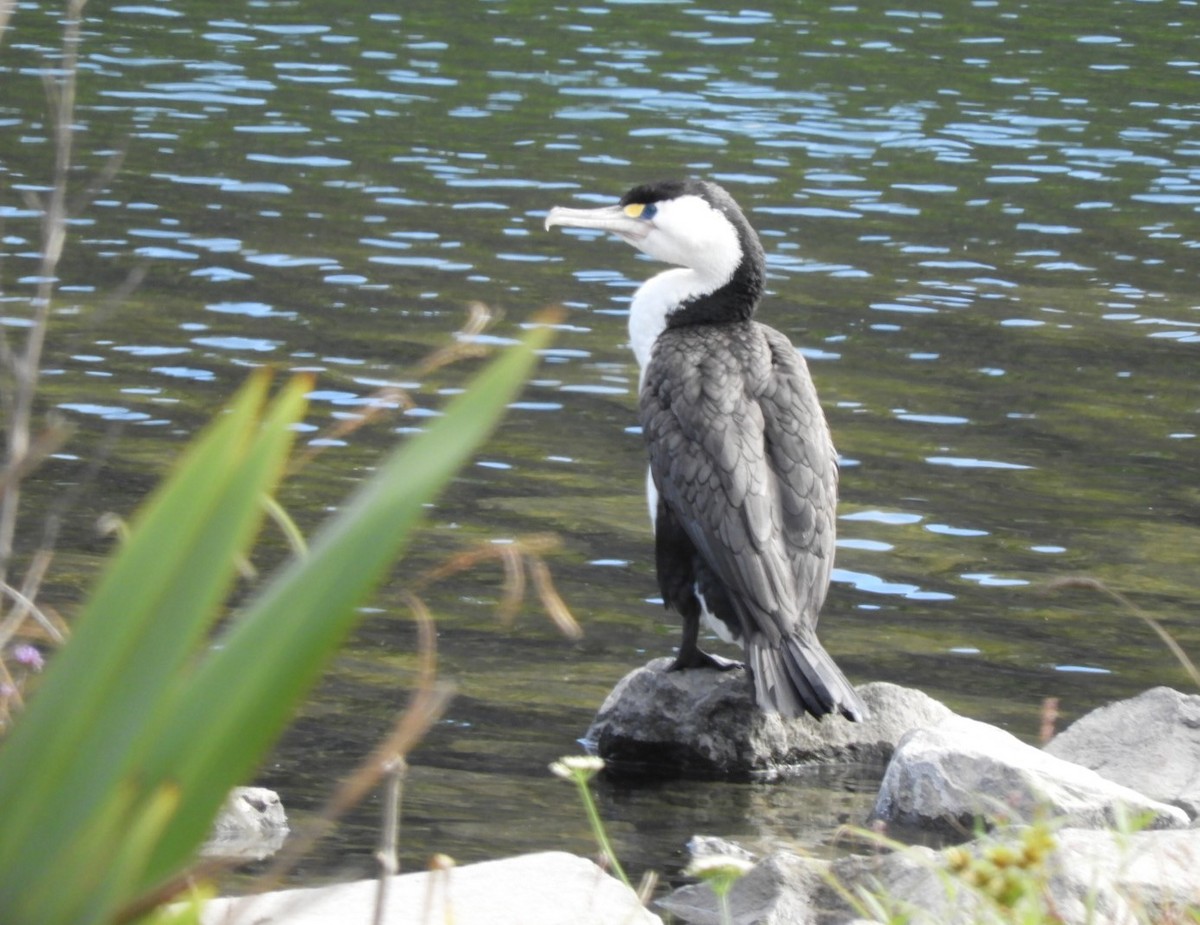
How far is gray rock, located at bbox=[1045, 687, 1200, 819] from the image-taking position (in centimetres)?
480

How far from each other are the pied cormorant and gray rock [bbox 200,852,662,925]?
120cm

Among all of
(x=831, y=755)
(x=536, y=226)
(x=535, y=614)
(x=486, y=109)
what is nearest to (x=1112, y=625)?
(x=831, y=755)

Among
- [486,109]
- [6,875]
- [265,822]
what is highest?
[6,875]

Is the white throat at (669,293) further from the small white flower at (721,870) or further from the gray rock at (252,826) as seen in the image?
the small white flower at (721,870)

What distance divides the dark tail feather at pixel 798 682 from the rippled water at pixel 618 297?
28cm

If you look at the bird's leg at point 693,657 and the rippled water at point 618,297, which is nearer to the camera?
the bird's leg at point 693,657

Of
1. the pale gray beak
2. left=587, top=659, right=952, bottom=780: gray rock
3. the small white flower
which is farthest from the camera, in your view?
the pale gray beak

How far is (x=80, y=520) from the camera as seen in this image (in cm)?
673

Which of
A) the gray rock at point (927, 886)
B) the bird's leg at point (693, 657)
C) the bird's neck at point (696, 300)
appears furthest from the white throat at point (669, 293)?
→ the gray rock at point (927, 886)

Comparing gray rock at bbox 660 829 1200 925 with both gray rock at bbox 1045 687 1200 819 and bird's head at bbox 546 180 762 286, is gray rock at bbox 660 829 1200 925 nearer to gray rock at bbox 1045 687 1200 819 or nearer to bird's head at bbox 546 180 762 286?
gray rock at bbox 1045 687 1200 819

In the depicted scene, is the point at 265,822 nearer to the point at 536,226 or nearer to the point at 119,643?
the point at 119,643

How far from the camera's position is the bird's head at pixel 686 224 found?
19.3 feet

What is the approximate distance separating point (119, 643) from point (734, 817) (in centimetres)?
384

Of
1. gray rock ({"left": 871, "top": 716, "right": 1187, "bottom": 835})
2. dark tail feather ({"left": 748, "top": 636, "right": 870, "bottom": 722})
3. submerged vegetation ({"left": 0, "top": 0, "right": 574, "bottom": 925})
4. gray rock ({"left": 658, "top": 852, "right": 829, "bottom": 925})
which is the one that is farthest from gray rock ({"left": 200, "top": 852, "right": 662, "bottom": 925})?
submerged vegetation ({"left": 0, "top": 0, "right": 574, "bottom": 925})
